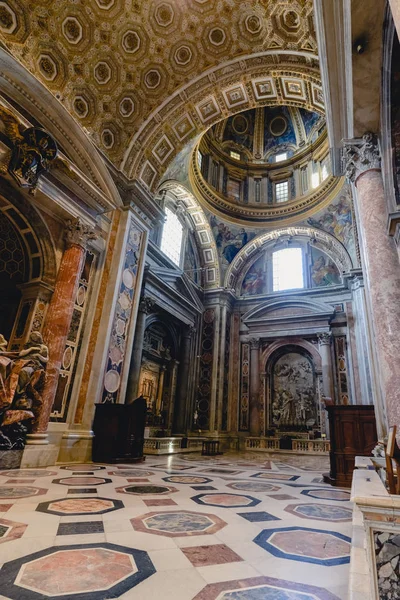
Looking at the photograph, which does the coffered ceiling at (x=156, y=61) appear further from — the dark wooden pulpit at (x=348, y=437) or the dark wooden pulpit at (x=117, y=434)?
the dark wooden pulpit at (x=348, y=437)

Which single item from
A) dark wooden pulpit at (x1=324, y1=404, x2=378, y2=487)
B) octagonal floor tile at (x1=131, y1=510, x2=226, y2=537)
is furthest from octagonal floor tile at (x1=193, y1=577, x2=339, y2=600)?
dark wooden pulpit at (x1=324, y1=404, x2=378, y2=487)

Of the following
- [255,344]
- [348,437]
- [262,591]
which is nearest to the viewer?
[262,591]

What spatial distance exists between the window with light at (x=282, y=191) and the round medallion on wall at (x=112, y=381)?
42.4 ft

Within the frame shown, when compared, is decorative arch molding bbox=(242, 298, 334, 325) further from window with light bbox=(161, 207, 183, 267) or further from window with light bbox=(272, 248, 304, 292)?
window with light bbox=(161, 207, 183, 267)

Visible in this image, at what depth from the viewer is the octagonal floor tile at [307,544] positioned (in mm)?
2023

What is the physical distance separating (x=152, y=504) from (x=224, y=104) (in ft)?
35.3

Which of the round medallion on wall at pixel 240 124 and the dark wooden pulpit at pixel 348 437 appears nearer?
the dark wooden pulpit at pixel 348 437

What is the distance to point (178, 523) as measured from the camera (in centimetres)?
264

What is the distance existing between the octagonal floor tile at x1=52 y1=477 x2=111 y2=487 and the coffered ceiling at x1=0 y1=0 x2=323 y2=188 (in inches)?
301

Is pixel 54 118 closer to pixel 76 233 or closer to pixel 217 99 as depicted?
pixel 76 233

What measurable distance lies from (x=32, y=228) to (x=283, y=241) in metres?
12.5

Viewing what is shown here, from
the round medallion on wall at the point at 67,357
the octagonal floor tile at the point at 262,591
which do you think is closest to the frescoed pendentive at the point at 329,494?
the octagonal floor tile at the point at 262,591

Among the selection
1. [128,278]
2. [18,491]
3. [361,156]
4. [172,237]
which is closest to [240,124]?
[172,237]

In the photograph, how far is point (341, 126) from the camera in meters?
5.43
